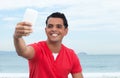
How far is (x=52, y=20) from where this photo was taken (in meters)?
3.44

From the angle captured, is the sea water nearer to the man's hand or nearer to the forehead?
the forehead

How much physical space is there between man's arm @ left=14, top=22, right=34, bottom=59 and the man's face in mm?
211

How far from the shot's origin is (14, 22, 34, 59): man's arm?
2.71m

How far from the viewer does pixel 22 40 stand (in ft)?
10.1

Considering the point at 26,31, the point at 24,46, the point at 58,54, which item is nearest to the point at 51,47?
the point at 58,54

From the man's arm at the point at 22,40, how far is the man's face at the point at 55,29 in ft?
0.69

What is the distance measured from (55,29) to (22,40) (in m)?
0.42

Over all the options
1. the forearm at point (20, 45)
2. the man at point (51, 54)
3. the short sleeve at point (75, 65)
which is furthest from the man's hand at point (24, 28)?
the short sleeve at point (75, 65)

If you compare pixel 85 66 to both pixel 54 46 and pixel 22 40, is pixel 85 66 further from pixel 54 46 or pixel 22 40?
pixel 22 40

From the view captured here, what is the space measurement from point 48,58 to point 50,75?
0.15 metres

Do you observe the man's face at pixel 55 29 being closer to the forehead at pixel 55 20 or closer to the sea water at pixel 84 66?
the forehead at pixel 55 20

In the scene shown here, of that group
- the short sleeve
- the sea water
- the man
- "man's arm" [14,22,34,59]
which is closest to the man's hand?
"man's arm" [14,22,34,59]

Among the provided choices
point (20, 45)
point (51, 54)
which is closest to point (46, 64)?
point (51, 54)

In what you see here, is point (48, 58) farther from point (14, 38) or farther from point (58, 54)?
point (14, 38)
